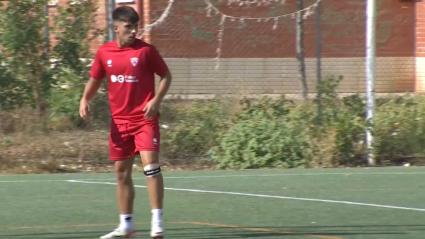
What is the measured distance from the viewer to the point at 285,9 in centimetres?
2034

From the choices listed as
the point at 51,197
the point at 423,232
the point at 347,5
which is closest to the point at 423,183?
the point at 423,232

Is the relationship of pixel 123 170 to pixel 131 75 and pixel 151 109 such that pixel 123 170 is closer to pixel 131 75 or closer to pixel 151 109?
pixel 151 109

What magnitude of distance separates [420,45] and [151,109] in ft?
53.2

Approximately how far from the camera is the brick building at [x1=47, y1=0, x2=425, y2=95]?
60.3 feet

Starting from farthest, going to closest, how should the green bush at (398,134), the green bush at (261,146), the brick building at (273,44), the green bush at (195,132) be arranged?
1. the brick building at (273,44)
2. the green bush at (195,132)
3. the green bush at (398,134)
4. the green bush at (261,146)

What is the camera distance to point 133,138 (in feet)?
26.1

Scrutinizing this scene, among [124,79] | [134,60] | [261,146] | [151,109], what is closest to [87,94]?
[124,79]

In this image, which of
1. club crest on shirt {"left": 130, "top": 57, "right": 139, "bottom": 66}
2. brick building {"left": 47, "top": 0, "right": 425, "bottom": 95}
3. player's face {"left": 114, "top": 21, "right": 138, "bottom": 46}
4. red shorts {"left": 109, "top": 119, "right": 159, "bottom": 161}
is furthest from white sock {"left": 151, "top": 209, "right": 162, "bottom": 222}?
brick building {"left": 47, "top": 0, "right": 425, "bottom": 95}

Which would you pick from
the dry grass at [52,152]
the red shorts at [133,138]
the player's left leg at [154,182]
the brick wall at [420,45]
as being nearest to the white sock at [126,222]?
the player's left leg at [154,182]

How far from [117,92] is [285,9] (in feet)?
42.4

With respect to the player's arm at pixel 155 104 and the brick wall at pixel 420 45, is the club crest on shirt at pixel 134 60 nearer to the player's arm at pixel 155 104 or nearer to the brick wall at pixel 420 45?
the player's arm at pixel 155 104

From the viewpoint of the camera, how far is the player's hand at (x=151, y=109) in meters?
7.64

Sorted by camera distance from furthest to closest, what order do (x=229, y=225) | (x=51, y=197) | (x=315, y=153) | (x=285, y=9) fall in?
(x=285, y=9) → (x=315, y=153) → (x=51, y=197) → (x=229, y=225)

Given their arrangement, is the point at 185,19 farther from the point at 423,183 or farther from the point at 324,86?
the point at 423,183
